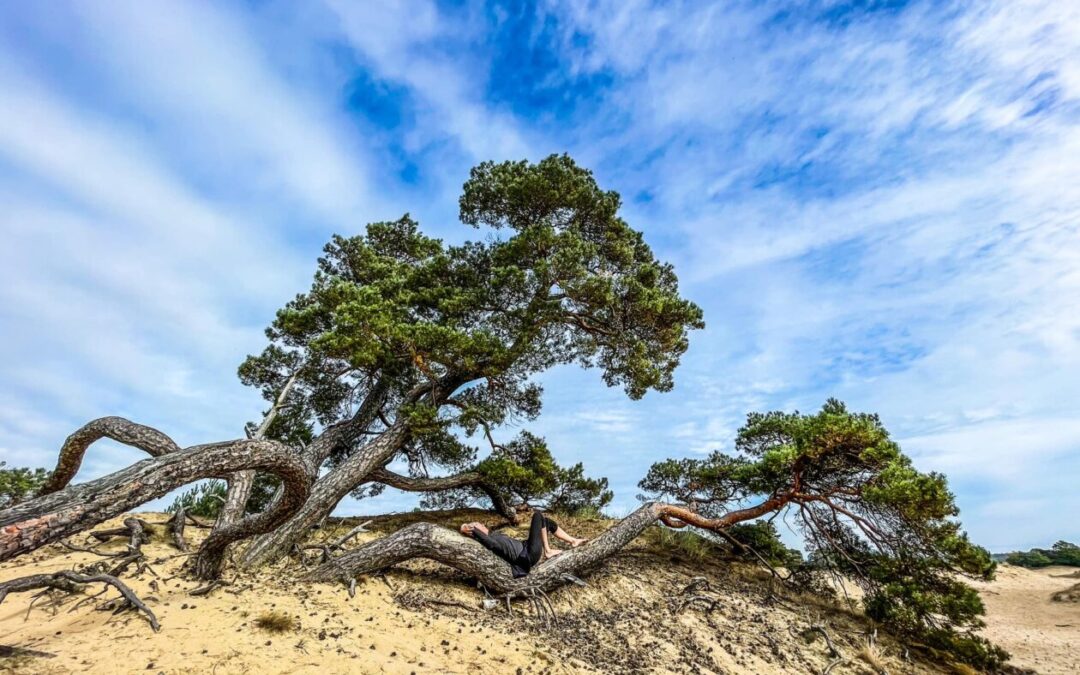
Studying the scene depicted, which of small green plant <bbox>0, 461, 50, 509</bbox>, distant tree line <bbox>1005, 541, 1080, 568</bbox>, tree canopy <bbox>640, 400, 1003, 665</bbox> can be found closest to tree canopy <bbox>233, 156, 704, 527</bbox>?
tree canopy <bbox>640, 400, 1003, 665</bbox>

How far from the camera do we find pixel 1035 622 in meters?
10.8

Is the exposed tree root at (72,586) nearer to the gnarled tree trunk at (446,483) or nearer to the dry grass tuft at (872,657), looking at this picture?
the gnarled tree trunk at (446,483)

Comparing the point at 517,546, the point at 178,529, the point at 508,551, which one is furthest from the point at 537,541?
the point at 178,529

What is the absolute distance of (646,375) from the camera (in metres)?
10.2

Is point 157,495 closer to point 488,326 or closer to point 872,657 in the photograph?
point 488,326

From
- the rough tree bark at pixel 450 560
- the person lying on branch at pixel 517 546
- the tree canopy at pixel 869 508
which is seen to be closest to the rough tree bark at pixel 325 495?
the rough tree bark at pixel 450 560

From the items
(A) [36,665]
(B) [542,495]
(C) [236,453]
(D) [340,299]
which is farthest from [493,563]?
(D) [340,299]

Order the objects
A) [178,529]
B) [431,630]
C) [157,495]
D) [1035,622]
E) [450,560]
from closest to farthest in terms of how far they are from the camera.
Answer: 1. [157,495]
2. [431,630]
3. [450,560]
4. [178,529]
5. [1035,622]

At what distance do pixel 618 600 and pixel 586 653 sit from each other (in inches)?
87.3

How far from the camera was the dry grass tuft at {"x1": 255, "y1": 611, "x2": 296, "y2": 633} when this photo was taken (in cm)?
471

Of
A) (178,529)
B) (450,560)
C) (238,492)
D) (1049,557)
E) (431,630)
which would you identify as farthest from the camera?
(1049,557)

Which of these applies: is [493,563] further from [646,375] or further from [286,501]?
[646,375]

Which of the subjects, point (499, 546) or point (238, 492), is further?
point (238, 492)

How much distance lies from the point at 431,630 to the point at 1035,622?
14087 mm
